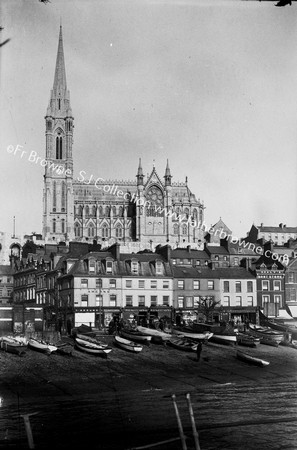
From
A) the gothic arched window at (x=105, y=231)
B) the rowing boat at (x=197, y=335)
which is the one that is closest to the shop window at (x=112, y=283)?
the rowing boat at (x=197, y=335)

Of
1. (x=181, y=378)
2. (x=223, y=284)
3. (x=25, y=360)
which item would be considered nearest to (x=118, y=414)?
(x=181, y=378)

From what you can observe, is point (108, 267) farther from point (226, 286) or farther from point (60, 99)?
point (60, 99)

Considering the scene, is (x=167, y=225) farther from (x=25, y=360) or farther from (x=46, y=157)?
(x=25, y=360)

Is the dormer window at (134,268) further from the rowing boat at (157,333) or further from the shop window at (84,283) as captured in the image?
the rowing boat at (157,333)

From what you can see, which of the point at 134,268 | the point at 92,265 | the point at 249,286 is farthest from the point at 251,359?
the point at 249,286

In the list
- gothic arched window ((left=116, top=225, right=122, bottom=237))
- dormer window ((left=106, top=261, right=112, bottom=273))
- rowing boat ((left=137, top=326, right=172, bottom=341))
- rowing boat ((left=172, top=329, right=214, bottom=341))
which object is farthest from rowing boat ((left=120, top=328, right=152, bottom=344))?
gothic arched window ((left=116, top=225, right=122, bottom=237))

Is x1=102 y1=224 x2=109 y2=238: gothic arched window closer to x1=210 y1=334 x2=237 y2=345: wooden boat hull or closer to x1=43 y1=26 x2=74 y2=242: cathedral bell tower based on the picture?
x1=43 y1=26 x2=74 y2=242: cathedral bell tower

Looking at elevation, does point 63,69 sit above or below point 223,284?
above
